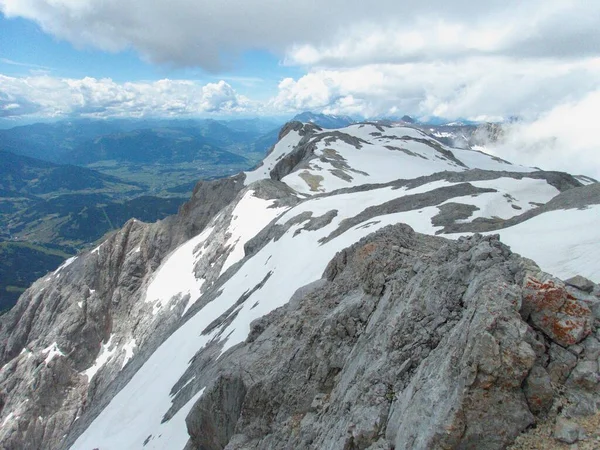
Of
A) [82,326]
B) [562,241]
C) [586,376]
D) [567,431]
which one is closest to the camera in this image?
[567,431]

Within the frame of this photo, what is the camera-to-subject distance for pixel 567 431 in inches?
284

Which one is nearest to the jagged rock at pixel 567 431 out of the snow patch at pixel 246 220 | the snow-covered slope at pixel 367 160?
the snow patch at pixel 246 220

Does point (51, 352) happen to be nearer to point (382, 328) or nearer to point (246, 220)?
point (246, 220)

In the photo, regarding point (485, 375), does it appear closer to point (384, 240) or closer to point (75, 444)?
point (384, 240)

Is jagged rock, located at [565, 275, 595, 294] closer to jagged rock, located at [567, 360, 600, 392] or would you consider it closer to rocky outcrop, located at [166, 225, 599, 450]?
rocky outcrop, located at [166, 225, 599, 450]

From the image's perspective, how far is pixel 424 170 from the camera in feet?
316

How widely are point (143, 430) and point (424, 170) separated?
282 ft

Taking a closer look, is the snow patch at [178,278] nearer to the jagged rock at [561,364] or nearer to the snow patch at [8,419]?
the snow patch at [8,419]

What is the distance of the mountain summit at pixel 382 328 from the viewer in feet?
26.5

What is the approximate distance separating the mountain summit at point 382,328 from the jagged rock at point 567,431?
0.71 ft

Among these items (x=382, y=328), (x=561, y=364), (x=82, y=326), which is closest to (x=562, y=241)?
(x=382, y=328)

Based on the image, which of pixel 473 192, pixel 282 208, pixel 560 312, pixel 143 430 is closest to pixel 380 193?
pixel 473 192

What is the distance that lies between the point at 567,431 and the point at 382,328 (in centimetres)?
576

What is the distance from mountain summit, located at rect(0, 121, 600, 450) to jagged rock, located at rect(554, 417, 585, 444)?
0.22 meters
